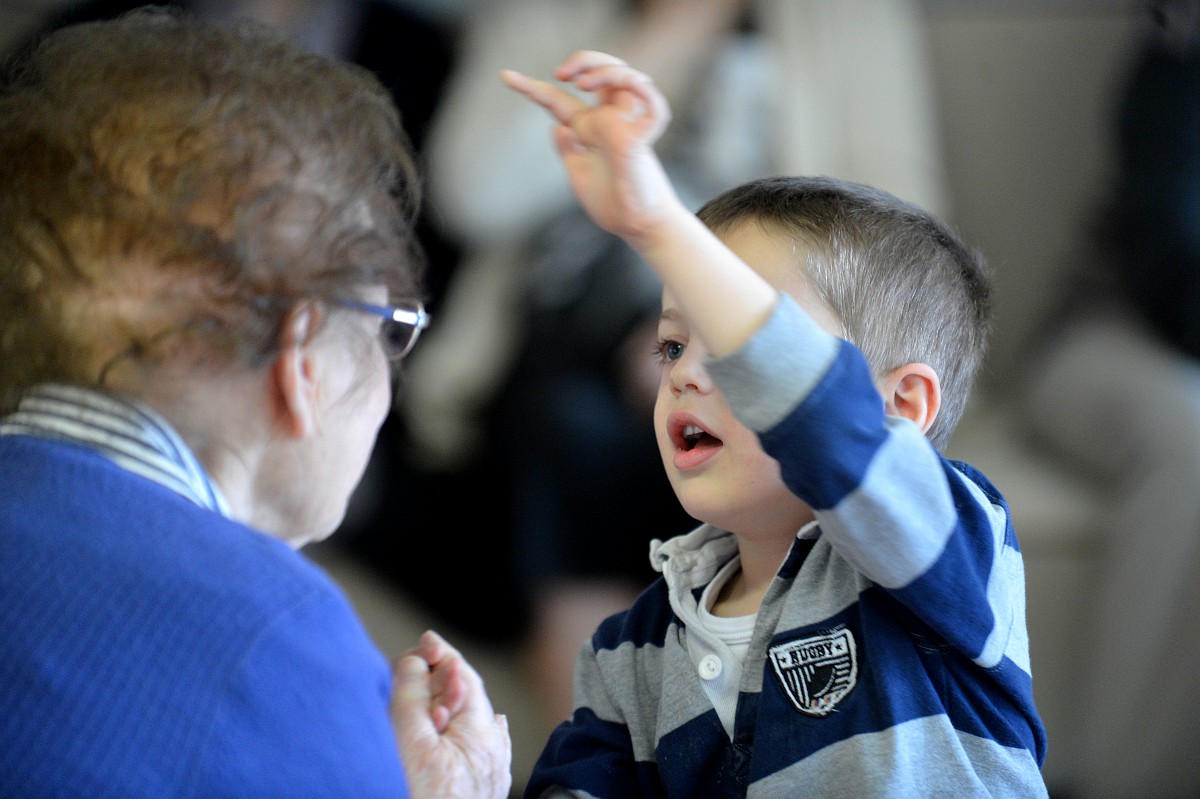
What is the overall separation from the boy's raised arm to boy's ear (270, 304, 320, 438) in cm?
21

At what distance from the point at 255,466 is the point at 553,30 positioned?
1658 millimetres

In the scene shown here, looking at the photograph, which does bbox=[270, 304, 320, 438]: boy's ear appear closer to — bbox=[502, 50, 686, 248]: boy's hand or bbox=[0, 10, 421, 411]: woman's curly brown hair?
bbox=[0, 10, 421, 411]: woman's curly brown hair

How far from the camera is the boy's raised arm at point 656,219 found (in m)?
0.70

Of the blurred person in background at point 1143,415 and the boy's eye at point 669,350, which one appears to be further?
the blurred person in background at point 1143,415

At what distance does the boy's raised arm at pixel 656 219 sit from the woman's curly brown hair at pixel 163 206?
17cm

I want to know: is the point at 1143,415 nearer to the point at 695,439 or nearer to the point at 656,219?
the point at 695,439

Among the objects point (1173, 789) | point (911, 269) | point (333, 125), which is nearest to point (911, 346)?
point (911, 269)

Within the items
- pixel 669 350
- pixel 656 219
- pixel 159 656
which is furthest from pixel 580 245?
pixel 159 656

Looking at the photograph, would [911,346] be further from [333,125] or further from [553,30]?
[553,30]

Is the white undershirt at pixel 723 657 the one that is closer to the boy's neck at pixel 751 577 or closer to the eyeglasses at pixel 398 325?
the boy's neck at pixel 751 577

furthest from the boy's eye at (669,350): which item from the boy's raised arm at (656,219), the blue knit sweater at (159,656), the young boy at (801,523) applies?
the blue knit sweater at (159,656)

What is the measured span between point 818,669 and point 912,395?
0.23 meters

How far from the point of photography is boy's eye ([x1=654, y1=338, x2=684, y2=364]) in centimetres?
93

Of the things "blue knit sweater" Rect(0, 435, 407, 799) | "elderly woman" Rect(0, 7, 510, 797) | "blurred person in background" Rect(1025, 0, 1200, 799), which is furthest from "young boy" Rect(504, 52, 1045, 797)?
"blurred person in background" Rect(1025, 0, 1200, 799)
